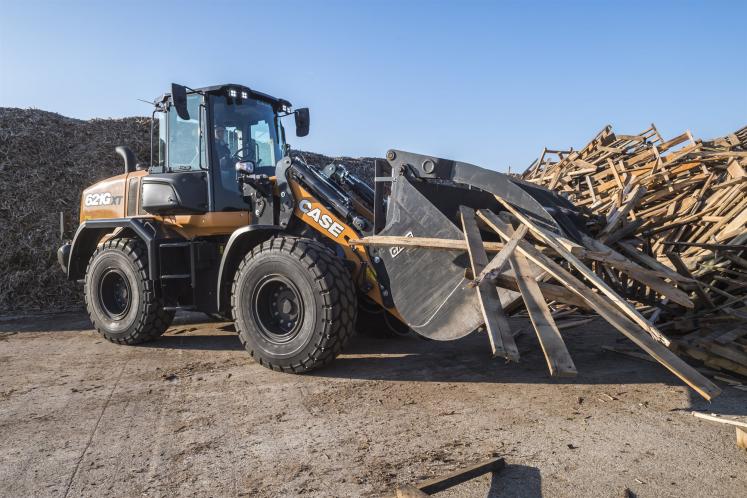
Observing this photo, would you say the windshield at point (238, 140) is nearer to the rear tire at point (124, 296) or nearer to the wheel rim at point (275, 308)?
the rear tire at point (124, 296)

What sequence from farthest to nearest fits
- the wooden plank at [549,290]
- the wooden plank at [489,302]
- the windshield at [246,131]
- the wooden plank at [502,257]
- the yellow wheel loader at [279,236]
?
the windshield at [246,131] → the yellow wheel loader at [279,236] → the wooden plank at [549,290] → the wooden plank at [502,257] → the wooden plank at [489,302]

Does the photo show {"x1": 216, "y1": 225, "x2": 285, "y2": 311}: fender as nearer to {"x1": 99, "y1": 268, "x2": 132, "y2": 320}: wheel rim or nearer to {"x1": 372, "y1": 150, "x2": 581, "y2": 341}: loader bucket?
{"x1": 372, "y1": 150, "x2": 581, "y2": 341}: loader bucket

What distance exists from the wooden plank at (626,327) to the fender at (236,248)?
2264 millimetres

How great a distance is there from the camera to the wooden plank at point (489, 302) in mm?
3682

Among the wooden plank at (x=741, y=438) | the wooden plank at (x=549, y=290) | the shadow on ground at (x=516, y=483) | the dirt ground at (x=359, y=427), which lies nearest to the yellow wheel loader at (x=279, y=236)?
the wooden plank at (x=549, y=290)

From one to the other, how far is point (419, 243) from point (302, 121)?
3.09 metres

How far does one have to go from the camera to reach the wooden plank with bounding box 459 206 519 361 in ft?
12.1

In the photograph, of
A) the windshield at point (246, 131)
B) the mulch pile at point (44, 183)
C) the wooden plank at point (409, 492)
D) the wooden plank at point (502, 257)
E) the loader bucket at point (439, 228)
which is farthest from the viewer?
the mulch pile at point (44, 183)

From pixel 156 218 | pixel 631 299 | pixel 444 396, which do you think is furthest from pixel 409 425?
pixel 156 218

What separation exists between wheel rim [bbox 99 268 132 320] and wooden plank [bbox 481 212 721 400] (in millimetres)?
4636

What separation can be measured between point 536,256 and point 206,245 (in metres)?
3.71

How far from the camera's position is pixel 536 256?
4254 mm

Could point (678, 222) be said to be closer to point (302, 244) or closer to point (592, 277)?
point (592, 277)

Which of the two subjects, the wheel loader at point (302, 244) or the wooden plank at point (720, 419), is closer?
the wooden plank at point (720, 419)
